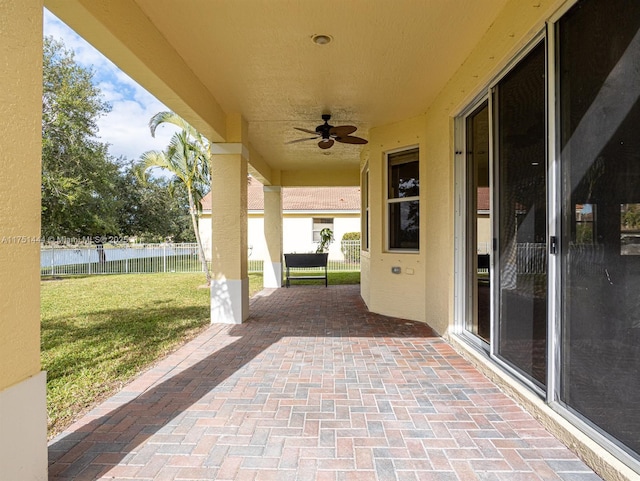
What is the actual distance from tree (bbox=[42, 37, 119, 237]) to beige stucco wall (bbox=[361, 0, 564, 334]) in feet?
36.6

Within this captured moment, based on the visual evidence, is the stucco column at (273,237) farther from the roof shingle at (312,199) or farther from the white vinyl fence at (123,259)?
the roof shingle at (312,199)

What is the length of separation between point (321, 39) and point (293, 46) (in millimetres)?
306

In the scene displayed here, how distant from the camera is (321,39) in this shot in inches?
133

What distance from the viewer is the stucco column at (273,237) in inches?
394

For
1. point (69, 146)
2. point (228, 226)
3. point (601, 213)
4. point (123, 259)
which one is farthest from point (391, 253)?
point (123, 259)

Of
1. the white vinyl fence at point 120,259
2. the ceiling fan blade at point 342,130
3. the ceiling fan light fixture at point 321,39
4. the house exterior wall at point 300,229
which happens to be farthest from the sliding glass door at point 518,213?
the house exterior wall at point 300,229

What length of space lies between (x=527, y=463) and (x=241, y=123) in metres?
5.18

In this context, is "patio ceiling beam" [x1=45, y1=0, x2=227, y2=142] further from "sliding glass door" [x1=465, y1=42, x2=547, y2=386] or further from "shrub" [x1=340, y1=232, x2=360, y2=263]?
"shrub" [x1=340, y1=232, x2=360, y2=263]

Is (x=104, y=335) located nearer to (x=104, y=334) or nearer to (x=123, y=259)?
(x=104, y=334)

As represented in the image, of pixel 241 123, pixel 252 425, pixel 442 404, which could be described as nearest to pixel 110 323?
pixel 241 123

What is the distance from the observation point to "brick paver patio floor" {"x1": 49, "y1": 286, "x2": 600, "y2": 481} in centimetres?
204

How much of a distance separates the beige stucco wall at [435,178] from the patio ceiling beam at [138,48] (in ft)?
9.67

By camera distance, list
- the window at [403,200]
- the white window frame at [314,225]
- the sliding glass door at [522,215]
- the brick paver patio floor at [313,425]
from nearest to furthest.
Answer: the brick paver patio floor at [313,425] < the sliding glass door at [522,215] < the window at [403,200] < the white window frame at [314,225]

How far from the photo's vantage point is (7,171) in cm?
163
